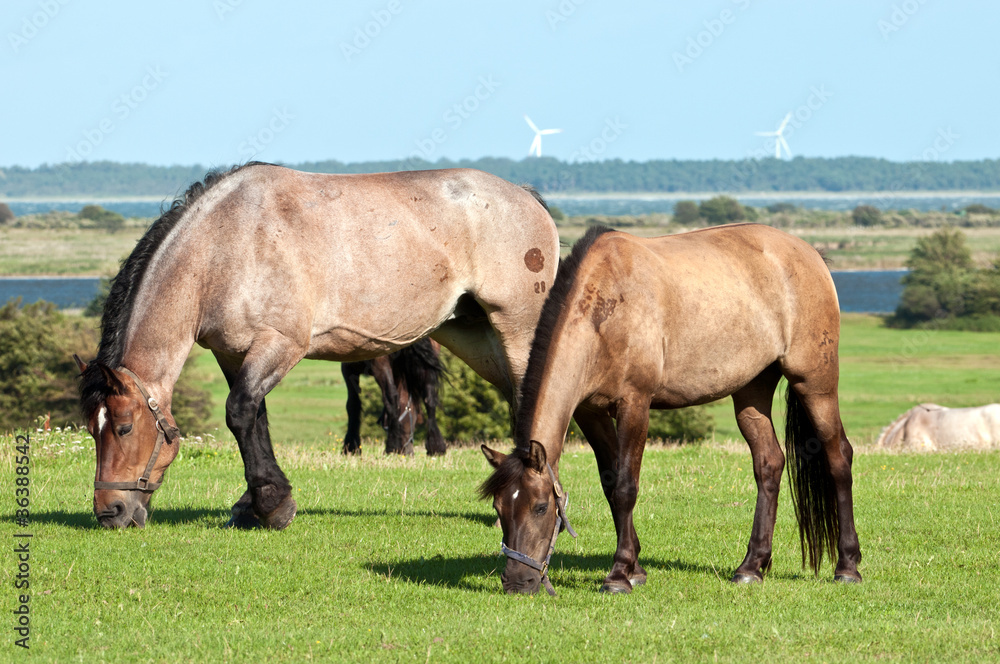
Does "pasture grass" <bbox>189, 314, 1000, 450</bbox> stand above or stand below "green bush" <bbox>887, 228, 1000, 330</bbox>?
below

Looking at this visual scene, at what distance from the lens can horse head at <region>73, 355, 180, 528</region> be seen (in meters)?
7.66

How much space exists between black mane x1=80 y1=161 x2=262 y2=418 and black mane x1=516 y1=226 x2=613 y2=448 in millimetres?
3306

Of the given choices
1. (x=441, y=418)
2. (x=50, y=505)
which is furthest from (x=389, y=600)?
(x=441, y=418)

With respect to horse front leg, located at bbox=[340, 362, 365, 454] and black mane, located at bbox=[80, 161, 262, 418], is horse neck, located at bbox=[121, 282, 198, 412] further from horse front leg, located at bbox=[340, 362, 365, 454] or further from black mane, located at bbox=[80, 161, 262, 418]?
horse front leg, located at bbox=[340, 362, 365, 454]

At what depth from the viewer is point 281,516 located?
27.7ft

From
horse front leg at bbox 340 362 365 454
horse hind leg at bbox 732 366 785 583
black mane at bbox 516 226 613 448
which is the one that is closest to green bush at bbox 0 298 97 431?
horse front leg at bbox 340 362 365 454

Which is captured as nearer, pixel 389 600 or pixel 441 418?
pixel 389 600

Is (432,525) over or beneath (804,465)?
beneath

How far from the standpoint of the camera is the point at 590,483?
11.2 metres

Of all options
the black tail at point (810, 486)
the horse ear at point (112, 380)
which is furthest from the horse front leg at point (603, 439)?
the horse ear at point (112, 380)

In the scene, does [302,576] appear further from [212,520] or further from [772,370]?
[772,370]

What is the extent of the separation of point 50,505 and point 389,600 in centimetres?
452

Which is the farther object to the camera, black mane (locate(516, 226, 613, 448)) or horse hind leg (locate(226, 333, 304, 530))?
horse hind leg (locate(226, 333, 304, 530))

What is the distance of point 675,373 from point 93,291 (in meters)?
108
